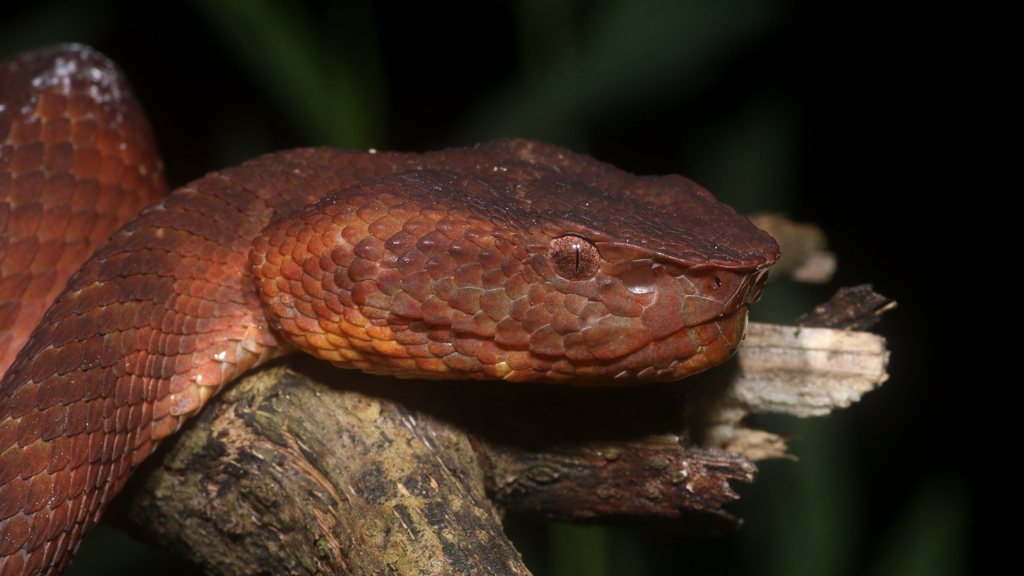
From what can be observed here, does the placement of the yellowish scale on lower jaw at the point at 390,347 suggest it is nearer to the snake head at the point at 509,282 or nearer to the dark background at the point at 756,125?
the snake head at the point at 509,282

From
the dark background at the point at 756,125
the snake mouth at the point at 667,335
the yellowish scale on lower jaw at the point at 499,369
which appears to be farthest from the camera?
the dark background at the point at 756,125

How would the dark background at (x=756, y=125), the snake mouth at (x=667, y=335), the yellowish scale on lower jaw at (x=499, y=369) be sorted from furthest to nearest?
the dark background at (x=756, y=125)
the yellowish scale on lower jaw at (x=499, y=369)
the snake mouth at (x=667, y=335)

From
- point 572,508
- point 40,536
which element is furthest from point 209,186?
point 572,508

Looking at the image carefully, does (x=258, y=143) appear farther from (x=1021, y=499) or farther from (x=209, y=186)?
(x=1021, y=499)

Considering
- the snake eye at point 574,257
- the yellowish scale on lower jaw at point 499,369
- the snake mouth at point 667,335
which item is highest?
the snake eye at point 574,257

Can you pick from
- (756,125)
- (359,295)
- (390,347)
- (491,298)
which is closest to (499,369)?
(491,298)

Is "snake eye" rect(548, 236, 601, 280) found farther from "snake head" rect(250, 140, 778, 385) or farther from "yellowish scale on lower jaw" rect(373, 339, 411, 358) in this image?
"yellowish scale on lower jaw" rect(373, 339, 411, 358)

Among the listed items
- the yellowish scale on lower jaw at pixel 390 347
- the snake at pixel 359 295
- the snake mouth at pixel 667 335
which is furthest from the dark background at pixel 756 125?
the yellowish scale on lower jaw at pixel 390 347

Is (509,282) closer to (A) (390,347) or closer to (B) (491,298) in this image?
(B) (491,298)
